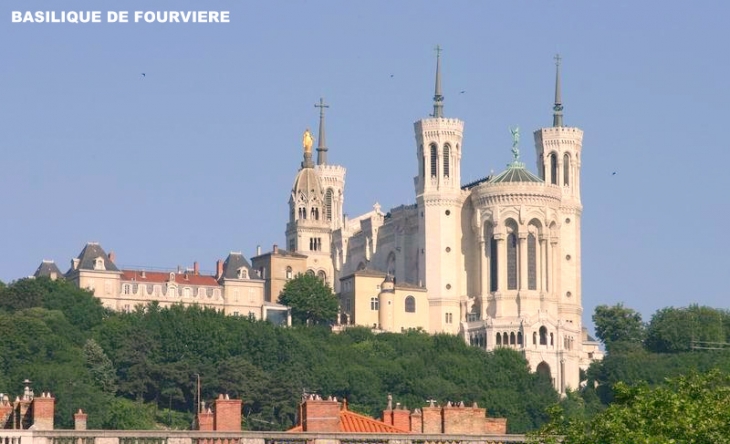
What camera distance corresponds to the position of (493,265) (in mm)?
187125

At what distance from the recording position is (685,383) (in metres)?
54.0

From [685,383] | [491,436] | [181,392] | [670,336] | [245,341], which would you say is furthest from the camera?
[670,336]

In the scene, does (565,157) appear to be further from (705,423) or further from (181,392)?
(705,423)

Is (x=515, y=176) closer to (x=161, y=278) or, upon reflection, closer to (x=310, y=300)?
(x=310, y=300)

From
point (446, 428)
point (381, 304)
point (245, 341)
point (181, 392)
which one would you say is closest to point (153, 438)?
point (446, 428)

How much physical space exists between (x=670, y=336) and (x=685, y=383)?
444ft

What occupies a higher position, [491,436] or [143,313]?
[143,313]

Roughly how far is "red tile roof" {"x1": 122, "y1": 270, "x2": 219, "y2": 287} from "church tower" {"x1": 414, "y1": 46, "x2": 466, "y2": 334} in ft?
A: 54.5

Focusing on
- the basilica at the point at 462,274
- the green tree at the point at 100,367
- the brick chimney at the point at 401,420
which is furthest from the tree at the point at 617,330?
the brick chimney at the point at 401,420

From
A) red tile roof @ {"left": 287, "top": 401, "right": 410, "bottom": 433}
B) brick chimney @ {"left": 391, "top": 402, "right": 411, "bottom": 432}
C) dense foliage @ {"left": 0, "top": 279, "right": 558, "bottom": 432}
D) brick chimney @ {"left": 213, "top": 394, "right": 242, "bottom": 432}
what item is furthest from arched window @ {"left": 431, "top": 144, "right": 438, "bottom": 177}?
brick chimney @ {"left": 213, "top": 394, "right": 242, "bottom": 432}

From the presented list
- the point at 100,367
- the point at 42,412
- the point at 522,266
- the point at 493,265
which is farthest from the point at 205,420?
the point at 493,265

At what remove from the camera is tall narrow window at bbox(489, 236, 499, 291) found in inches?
7357

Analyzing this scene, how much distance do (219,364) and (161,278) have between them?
31.2 metres

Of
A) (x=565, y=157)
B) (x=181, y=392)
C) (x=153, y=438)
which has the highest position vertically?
(x=565, y=157)
